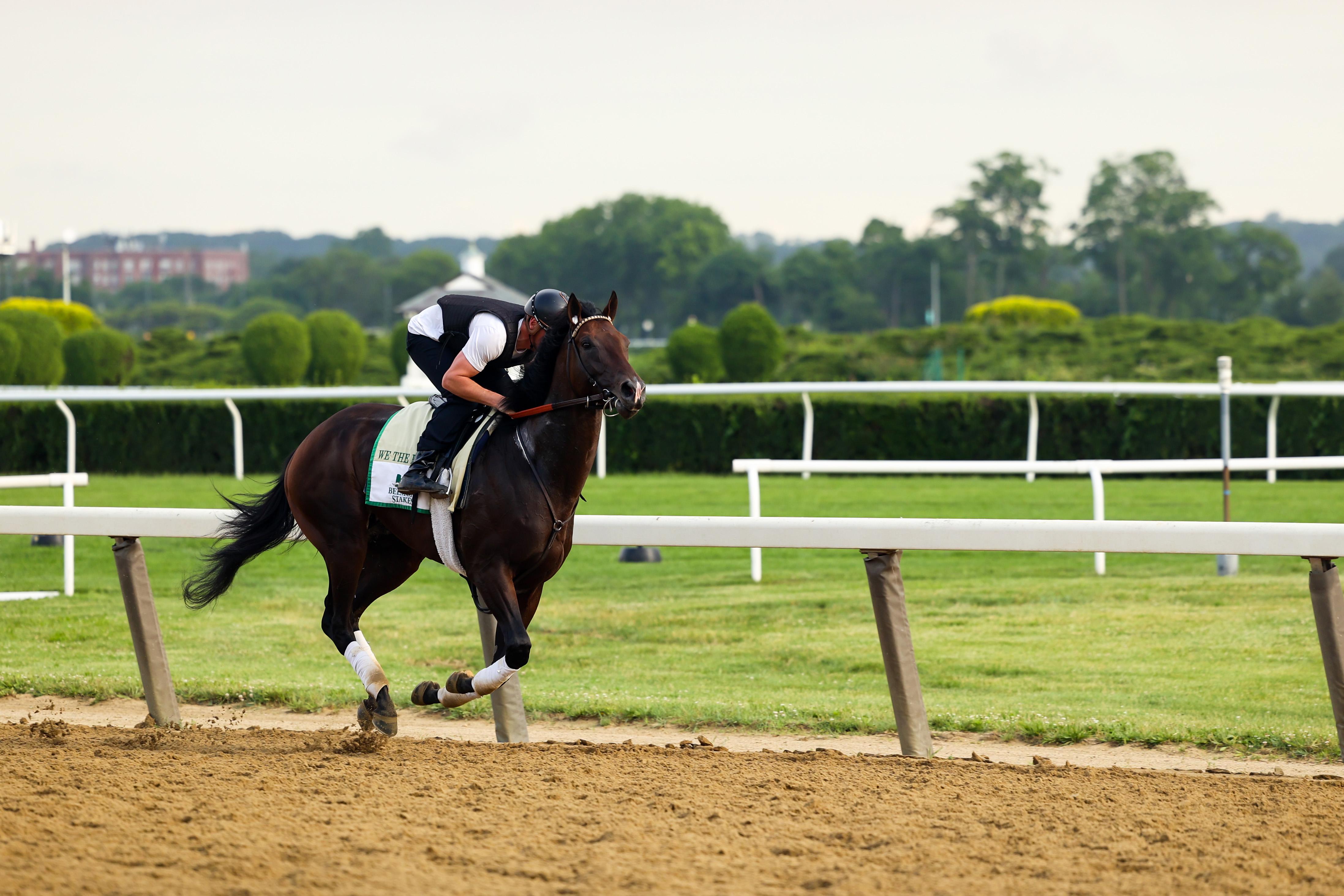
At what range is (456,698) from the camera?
11.9 feet

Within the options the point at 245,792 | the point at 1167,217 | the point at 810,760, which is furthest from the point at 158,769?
the point at 1167,217

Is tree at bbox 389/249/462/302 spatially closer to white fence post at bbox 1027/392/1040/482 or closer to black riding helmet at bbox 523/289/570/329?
white fence post at bbox 1027/392/1040/482

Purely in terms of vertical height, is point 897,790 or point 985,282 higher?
point 985,282

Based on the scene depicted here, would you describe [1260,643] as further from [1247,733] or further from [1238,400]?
[1238,400]

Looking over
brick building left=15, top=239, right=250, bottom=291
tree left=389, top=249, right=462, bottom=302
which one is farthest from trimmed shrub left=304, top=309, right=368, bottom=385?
brick building left=15, top=239, right=250, bottom=291

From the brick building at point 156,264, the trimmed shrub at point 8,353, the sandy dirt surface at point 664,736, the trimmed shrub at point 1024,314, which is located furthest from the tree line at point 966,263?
the brick building at point 156,264

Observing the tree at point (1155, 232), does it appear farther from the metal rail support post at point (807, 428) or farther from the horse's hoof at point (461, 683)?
the horse's hoof at point (461, 683)

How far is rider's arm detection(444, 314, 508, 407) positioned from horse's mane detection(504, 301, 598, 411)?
50 millimetres

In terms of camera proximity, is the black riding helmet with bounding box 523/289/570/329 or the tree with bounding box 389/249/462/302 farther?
the tree with bounding box 389/249/462/302

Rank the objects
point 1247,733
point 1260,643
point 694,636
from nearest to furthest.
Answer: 1. point 1247,733
2. point 1260,643
3. point 694,636

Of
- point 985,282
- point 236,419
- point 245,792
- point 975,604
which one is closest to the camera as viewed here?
point 245,792

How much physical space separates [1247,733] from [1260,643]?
1.93 meters

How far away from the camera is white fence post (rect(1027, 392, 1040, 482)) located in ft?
37.6

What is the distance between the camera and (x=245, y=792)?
123 inches
